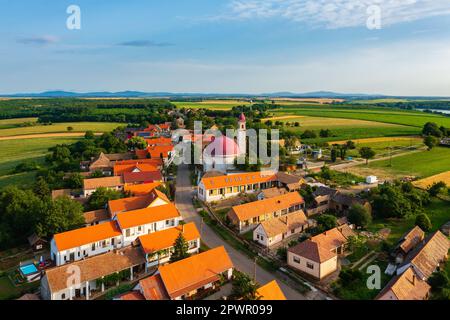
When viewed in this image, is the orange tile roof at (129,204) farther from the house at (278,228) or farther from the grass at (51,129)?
the grass at (51,129)

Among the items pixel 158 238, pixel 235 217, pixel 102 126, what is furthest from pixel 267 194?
pixel 102 126

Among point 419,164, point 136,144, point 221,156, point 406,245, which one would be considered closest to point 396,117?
point 419,164

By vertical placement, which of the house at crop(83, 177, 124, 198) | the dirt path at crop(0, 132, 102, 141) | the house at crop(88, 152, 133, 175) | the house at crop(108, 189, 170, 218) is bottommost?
the house at crop(108, 189, 170, 218)

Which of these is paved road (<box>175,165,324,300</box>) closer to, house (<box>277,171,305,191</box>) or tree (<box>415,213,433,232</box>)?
house (<box>277,171,305,191</box>)

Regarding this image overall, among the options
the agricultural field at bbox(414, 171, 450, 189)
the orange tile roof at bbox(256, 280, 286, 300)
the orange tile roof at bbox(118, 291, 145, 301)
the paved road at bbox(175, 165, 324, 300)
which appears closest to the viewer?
the orange tile roof at bbox(256, 280, 286, 300)

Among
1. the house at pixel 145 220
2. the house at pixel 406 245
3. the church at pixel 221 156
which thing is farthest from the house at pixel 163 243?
the church at pixel 221 156

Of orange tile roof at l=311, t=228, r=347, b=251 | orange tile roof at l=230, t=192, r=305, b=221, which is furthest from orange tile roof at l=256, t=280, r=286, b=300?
orange tile roof at l=230, t=192, r=305, b=221
